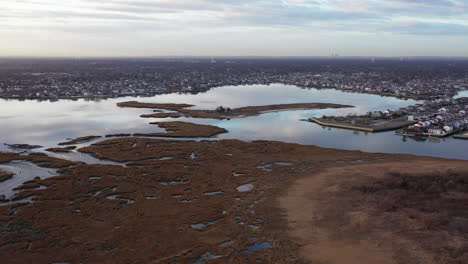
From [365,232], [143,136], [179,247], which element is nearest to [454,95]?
[143,136]

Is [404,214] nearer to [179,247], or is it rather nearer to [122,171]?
[179,247]

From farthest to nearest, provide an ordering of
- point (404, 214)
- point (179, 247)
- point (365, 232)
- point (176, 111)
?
point (176, 111) → point (404, 214) → point (365, 232) → point (179, 247)

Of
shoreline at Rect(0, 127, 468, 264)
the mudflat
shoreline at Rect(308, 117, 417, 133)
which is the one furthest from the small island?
shoreline at Rect(308, 117, 417, 133)

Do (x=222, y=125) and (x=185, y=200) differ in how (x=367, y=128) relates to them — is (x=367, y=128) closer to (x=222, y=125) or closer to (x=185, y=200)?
(x=222, y=125)

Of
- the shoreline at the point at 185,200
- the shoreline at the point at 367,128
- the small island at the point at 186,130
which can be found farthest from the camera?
the shoreline at the point at 367,128

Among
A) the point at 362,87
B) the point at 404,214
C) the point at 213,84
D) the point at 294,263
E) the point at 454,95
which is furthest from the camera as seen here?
the point at 213,84

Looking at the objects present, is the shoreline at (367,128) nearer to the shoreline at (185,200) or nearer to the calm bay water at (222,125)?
the calm bay water at (222,125)

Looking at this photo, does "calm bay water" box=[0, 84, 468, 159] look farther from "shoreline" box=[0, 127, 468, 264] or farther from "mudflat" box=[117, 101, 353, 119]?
"shoreline" box=[0, 127, 468, 264]

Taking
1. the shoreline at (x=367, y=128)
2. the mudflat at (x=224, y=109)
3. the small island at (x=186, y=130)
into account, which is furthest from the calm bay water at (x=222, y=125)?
the mudflat at (x=224, y=109)

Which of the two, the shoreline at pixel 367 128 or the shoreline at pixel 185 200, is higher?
the shoreline at pixel 367 128

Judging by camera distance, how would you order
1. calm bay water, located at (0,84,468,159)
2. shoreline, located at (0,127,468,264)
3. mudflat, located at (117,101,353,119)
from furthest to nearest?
mudflat, located at (117,101,353,119), calm bay water, located at (0,84,468,159), shoreline, located at (0,127,468,264)

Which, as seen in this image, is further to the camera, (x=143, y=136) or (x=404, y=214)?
(x=143, y=136)
